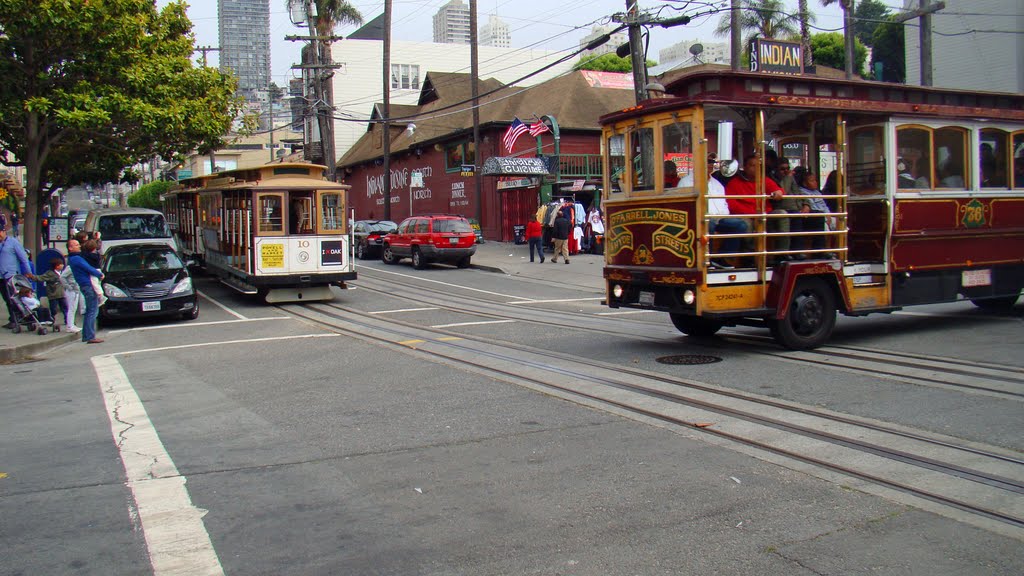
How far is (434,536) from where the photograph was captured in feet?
15.3

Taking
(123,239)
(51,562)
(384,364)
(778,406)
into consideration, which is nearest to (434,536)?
(51,562)

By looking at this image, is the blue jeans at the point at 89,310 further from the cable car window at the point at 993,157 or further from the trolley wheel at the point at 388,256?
the trolley wheel at the point at 388,256

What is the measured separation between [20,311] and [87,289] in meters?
1.49

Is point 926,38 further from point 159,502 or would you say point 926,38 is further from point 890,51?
point 890,51

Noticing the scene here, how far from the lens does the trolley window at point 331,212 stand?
60.1 feet

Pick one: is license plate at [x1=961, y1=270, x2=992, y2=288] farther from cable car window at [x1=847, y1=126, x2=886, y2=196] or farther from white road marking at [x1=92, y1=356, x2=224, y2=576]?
white road marking at [x1=92, y1=356, x2=224, y2=576]

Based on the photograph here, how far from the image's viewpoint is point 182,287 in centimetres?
1548

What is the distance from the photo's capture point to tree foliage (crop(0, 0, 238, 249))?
55.3ft

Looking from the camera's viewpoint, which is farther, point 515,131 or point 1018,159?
point 515,131

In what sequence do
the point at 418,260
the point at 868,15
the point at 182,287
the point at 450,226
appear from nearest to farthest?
the point at 182,287
the point at 450,226
the point at 418,260
the point at 868,15

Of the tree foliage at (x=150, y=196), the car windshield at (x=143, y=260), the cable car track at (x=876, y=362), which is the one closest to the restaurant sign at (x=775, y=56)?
the cable car track at (x=876, y=362)

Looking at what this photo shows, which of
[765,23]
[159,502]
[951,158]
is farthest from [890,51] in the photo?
[159,502]

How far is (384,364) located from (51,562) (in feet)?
20.0

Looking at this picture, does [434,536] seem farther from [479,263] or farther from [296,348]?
[479,263]
